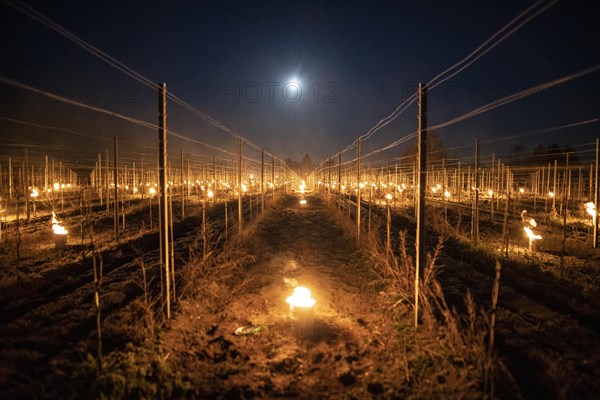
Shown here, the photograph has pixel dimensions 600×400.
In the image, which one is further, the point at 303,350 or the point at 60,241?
the point at 60,241

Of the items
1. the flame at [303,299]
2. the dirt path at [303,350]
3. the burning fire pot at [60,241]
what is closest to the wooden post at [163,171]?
the dirt path at [303,350]

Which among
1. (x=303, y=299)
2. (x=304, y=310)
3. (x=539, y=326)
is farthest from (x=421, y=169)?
(x=539, y=326)

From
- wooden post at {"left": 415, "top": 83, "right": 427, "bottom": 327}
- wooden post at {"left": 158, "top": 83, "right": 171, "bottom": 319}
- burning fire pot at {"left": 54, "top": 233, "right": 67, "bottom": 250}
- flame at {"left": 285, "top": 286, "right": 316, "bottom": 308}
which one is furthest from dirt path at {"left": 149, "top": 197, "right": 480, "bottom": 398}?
burning fire pot at {"left": 54, "top": 233, "right": 67, "bottom": 250}

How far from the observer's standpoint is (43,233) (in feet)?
40.2

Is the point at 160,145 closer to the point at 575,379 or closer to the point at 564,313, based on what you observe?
the point at 575,379

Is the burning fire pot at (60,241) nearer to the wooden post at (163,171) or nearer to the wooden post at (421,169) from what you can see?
the wooden post at (163,171)

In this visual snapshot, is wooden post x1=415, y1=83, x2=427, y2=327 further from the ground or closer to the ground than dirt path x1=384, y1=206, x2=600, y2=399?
further from the ground

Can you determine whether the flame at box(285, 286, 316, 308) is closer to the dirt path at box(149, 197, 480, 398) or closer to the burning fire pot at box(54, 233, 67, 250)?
the dirt path at box(149, 197, 480, 398)

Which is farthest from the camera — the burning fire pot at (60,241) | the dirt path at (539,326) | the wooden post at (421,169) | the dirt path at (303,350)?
the burning fire pot at (60,241)

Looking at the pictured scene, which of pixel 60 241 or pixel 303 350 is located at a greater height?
pixel 60 241

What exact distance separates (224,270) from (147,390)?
11.7 ft

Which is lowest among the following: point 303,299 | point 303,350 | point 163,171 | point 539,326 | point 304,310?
point 303,350

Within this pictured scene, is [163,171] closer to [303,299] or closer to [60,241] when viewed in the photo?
[303,299]

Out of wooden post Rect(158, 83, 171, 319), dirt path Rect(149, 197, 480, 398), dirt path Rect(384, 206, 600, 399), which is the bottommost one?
dirt path Rect(149, 197, 480, 398)
